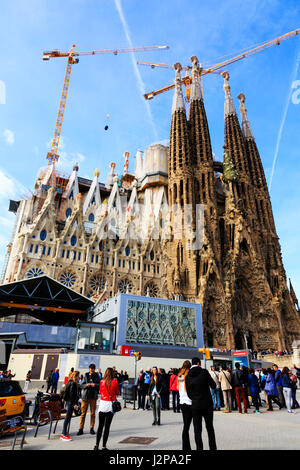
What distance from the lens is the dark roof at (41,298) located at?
29469mm

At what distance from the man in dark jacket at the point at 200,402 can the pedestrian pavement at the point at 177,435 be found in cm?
124

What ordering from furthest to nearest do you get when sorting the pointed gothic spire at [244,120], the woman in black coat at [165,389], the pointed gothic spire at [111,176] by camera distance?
1. the pointed gothic spire at [244,120]
2. the pointed gothic spire at [111,176]
3. the woman in black coat at [165,389]

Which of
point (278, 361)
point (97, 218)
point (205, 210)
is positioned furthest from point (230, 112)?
point (278, 361)

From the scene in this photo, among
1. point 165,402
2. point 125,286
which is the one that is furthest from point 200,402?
point 125,286

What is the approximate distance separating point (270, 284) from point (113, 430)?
4601 centimetres

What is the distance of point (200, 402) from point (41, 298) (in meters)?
27.5

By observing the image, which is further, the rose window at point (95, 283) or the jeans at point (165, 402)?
the rose window at point (95, 283)

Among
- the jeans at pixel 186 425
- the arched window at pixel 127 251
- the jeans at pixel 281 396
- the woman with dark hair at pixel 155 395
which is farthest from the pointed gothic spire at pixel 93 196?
the jeans at pixel 186 425

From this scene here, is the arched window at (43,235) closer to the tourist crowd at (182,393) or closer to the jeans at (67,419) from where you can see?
the tourist crowd at (182,393)

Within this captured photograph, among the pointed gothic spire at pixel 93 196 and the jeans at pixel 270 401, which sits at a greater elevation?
the pointed gothic spire at pixel 93 196

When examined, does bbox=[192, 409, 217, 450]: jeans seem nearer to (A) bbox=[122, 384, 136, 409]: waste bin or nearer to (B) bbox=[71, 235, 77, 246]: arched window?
(A) bbox=[122, 384, 136, 409]: waste bin

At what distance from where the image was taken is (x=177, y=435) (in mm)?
7172

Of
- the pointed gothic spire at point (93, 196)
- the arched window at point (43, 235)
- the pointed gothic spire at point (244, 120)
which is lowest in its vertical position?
the arched window at point (43, 235)
